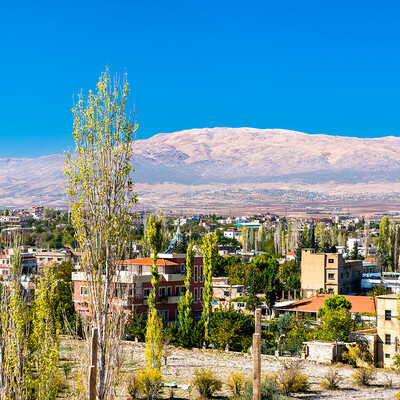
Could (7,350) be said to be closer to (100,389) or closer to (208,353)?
(100,389)

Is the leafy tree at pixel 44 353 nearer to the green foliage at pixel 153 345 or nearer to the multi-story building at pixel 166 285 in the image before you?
the green foliage at pixel 153 345

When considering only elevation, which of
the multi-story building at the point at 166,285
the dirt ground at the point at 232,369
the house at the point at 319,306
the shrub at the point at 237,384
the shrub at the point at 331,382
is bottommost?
the dirt ground at the point at 232,369

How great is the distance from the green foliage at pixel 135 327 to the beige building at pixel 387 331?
36.5 feet

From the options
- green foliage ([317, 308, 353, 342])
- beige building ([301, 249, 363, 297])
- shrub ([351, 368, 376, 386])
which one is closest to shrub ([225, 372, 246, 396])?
shrub ([351, 368, 376, 386])

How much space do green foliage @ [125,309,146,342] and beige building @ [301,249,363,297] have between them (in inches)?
844

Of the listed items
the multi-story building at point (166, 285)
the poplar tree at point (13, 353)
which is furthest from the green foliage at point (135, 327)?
the poplar tree at point (13, 353)

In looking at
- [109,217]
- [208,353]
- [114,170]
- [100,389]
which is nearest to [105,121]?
[114,170]

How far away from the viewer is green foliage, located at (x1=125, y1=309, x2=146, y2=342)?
34.2 m

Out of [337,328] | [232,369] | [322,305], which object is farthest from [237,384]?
[322,305]

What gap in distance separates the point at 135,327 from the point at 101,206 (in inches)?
911

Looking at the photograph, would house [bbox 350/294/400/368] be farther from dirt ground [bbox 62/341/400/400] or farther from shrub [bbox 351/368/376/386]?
shrub [bbox 351/368/376/386]

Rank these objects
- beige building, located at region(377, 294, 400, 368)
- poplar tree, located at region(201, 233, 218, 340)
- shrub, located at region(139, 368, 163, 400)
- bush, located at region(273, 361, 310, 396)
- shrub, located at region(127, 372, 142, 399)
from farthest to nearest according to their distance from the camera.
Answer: poplar tree, located at region(201, 233, 218, 340), beige building, located at region(377, 294, 400, 368), bush, located at region(273, 361, 310, 396), shrub, located at region(127, 372, 142, 399), shrub, located at region(139, 368, 163, 400)

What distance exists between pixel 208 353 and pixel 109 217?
21.4m

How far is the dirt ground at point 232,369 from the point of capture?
24.0m
